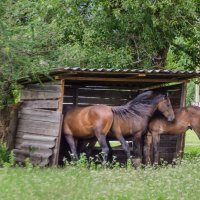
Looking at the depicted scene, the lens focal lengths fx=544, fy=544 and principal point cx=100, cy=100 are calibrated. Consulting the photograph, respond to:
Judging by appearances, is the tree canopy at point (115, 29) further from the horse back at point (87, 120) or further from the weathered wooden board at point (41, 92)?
the horse back at point (87, 120)

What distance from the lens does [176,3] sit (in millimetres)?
16234

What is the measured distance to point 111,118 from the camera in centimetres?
1341

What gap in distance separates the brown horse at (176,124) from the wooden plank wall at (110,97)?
3.39 ft

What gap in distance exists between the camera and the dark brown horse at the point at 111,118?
43.8 ft

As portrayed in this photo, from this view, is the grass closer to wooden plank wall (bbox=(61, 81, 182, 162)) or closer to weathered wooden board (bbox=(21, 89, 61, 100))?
weathered wooden board (bbox=(21, 89, 61, 100))

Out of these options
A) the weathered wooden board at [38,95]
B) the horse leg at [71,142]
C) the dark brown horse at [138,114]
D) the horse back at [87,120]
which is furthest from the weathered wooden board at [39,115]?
the dark brown horse at [138,114]

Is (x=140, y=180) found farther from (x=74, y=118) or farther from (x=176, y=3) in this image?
(x=176, y=3)

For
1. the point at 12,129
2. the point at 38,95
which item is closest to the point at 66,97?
the point at 38,95

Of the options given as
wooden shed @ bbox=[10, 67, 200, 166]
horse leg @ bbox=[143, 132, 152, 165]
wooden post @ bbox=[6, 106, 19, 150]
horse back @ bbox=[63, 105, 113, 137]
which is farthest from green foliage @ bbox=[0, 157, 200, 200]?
wooden post @ bbox=[6, 106, 19, 150]

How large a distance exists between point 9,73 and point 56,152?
2209 mm

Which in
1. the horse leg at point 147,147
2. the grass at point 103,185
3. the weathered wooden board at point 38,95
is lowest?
the horse leg at point 147,147

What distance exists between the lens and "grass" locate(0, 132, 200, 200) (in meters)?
7.55

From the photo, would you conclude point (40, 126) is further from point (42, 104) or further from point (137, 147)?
point (137, 147)

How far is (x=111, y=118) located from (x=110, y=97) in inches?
103
